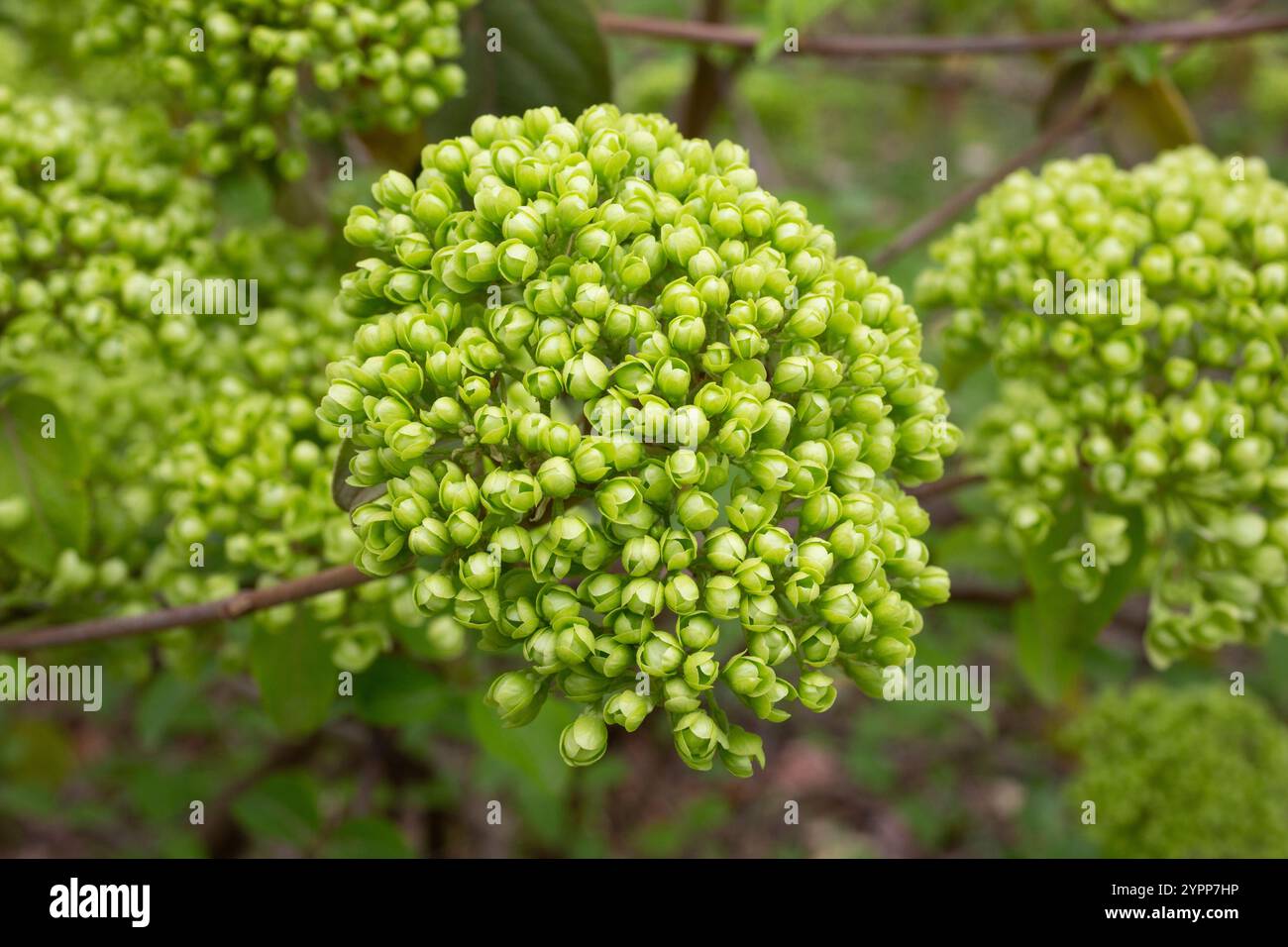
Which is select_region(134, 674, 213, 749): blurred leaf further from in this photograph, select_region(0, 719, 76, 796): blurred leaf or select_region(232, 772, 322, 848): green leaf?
select_region(0, 719, 76, 796): blurred leaf

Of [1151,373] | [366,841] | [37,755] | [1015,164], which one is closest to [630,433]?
[1151,373]

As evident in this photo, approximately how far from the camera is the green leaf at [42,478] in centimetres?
219

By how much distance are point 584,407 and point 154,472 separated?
1274mm

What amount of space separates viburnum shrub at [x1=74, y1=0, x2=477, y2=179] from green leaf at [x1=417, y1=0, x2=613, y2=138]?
0.11 metres

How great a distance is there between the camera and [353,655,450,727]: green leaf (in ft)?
8.46

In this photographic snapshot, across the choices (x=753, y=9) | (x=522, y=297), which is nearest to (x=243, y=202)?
(x=522, y=297)

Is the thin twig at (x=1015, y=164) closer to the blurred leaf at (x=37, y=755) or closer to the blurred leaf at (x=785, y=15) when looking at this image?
the blurred leaf at (x=785, y=15)

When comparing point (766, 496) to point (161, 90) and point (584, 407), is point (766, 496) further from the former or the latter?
point (161, 90)

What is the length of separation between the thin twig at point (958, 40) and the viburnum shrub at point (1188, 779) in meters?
2.24

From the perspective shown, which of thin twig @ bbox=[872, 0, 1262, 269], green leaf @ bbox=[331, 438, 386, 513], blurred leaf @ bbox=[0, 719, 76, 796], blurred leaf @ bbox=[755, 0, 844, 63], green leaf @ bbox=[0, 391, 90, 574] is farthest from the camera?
blurred leaf @ bbox=[0, 719, 76, 796]

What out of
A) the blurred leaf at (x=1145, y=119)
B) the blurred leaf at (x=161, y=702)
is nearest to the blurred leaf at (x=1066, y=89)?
the blurred leaf at (x=1145, y=119)

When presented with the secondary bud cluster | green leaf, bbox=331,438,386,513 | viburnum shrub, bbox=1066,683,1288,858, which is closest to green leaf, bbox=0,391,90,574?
the secondary bud cluster

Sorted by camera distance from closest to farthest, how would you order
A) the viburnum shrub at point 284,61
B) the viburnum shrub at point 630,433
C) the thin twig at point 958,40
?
the viburnum shrub at point 630,433 < the viburnum shrub at point 284,61 < the thin twig at point 958,40
